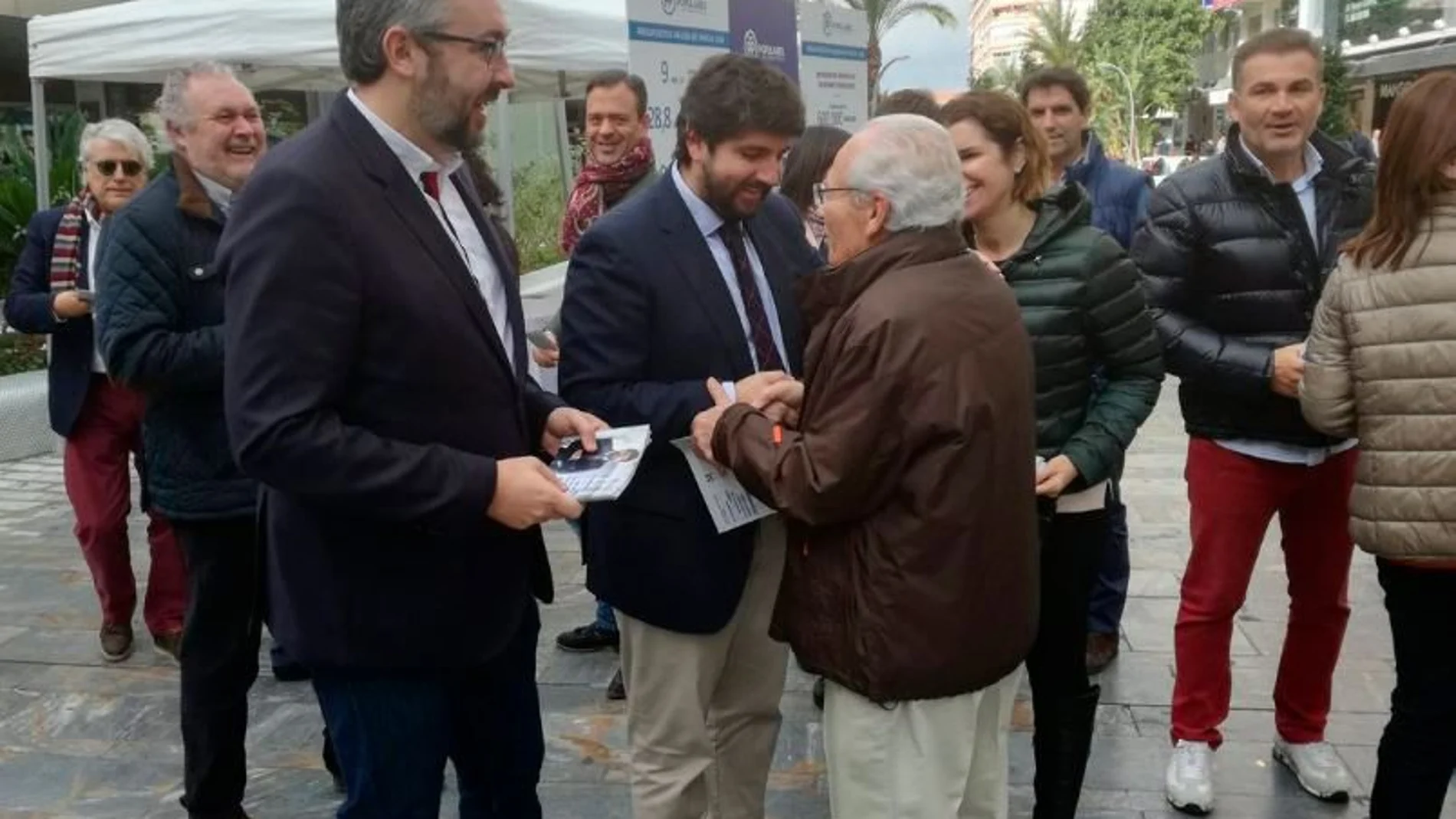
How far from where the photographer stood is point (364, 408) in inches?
77.7

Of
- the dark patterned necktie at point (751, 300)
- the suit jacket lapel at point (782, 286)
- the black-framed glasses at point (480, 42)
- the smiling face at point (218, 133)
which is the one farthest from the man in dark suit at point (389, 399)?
the smiling face at point (218, 133)

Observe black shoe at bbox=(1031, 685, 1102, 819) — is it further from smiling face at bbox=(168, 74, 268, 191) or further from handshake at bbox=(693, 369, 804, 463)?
smiling face at bbox=(168, 74, 268, 191)

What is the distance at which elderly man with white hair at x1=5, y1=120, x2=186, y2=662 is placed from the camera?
15.4ft

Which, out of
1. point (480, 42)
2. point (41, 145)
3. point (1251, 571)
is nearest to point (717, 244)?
point (480, 42)

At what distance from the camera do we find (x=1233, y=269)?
321 centimetres

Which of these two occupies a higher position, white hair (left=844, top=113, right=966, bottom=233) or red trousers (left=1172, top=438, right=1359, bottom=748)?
white hair (left=844, top=113, right=966, bottom=233)

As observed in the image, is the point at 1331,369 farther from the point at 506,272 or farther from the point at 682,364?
the point at 506,272

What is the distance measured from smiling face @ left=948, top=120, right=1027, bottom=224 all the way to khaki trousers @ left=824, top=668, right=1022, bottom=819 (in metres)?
1.21

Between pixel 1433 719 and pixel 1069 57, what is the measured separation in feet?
252

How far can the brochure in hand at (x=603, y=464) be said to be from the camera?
2.07 meters

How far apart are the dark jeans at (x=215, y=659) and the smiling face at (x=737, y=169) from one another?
142cm

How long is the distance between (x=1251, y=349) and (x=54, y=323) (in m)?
4.04

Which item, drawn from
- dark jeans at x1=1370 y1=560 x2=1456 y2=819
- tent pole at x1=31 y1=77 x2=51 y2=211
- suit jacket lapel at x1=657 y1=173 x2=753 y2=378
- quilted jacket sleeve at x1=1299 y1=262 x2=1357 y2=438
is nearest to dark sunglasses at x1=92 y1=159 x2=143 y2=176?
suit jacket lapel at x1=657 y1=173 x2=753 y2=378

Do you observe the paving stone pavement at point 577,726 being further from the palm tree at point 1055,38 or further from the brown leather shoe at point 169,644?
the palm tree at point 1055,38
